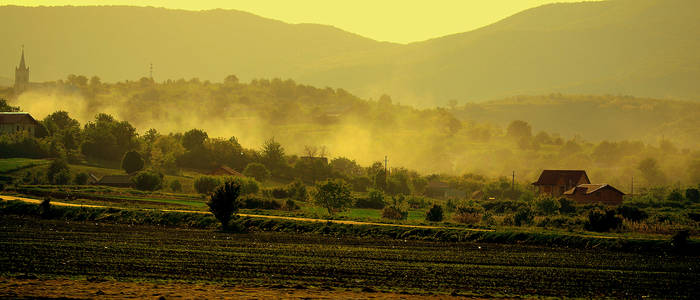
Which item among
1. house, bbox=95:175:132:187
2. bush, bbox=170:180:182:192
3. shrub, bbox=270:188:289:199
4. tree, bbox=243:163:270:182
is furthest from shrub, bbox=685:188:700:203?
house, bbox=95:175:132:187

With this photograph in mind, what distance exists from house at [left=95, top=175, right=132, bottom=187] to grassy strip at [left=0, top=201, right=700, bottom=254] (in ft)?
180

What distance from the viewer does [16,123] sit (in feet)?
604

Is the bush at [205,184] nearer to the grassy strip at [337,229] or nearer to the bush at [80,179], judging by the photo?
the bush at [80,179]

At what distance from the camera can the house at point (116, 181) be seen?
141 meters

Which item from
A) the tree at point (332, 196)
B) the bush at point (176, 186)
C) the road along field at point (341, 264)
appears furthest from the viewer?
the bush at point (176, 186)

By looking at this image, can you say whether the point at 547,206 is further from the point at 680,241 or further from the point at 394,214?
the point at 680,241

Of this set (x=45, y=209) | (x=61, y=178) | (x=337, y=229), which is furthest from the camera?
(x=61, y=178)

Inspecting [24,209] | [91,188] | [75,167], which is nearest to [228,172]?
[75,167]

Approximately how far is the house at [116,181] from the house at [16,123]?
44.1 m

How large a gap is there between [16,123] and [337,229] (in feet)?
431

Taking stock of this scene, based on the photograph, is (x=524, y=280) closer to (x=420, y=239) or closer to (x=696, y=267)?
(x=696, y=267)

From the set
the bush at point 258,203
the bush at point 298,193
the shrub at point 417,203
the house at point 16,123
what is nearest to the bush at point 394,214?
the bush at point 258,203

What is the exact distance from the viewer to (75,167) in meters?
155

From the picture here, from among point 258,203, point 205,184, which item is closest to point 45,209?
point 258,203
